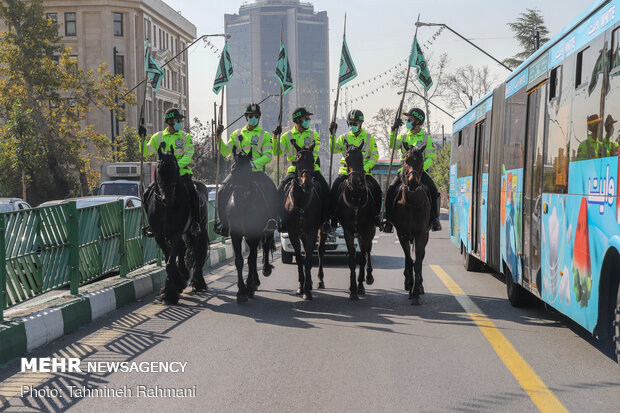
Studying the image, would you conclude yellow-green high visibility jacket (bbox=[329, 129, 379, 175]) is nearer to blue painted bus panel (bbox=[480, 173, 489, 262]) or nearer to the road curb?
blue painted bus panel (bbox=[480, 173, 489, 262])

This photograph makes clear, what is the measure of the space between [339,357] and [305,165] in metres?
4.14

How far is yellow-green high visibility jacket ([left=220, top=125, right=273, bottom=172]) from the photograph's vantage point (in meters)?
11.6

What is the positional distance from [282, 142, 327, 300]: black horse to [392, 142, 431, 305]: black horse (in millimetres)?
1189

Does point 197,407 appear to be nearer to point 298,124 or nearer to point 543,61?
point 543,61

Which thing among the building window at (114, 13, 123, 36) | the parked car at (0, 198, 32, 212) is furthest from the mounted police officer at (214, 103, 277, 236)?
the building window at (114, 13, 123, 36)

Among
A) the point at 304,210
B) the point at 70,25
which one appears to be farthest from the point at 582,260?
the point at 70,25

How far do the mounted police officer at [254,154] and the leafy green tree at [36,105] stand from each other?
25096 millimetres

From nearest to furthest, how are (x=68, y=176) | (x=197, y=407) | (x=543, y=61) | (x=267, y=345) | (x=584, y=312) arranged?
1. (x=197, y=407)
2. (x=584, y=312)
3. (x=267, y=345)
4. (x=543, y=61)
5. (x=68, y=176)

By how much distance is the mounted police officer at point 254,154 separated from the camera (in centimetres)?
1120

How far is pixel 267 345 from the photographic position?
7.74m

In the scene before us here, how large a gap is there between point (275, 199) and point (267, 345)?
159 inches

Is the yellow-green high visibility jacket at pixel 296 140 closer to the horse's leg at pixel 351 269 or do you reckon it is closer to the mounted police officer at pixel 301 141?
the mounted police officer at pixel 301 141

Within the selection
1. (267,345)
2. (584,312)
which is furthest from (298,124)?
(584,312)

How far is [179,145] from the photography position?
11.5m
